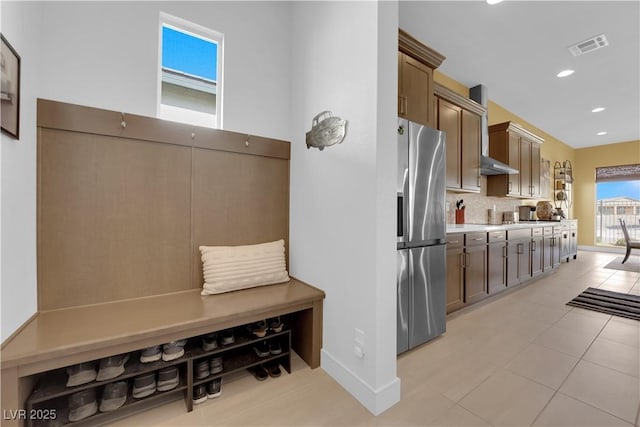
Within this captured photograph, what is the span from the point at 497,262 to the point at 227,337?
10.5 ft

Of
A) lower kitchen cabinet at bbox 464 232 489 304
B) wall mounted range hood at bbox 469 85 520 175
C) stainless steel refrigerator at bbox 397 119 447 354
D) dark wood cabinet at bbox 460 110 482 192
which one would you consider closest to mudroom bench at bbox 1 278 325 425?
stainless steel refrigerator at bbox 397 119 447 354

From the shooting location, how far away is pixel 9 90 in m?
1.19

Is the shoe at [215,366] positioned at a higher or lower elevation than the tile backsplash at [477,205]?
lower

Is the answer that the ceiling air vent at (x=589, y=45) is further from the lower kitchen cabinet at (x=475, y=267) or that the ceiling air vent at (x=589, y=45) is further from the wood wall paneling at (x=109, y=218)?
the wood wall paneling at (x=109, y=218)

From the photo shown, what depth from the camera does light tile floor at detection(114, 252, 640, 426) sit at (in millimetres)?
1394

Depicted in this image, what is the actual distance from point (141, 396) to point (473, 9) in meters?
4.01

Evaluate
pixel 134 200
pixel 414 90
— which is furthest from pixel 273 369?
pixel 414 90

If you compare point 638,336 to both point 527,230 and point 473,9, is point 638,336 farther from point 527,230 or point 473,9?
point 473,9

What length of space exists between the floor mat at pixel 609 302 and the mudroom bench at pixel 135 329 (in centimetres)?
337

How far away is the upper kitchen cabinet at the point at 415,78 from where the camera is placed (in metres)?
2.12

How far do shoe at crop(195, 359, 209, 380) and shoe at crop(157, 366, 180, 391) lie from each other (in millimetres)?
103

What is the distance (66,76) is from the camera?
1.58 metres

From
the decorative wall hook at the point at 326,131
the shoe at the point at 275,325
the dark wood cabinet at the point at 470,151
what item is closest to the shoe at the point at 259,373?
the shoe at the point at 275,325

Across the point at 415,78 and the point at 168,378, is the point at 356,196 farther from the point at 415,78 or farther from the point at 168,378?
the point at 168,378
